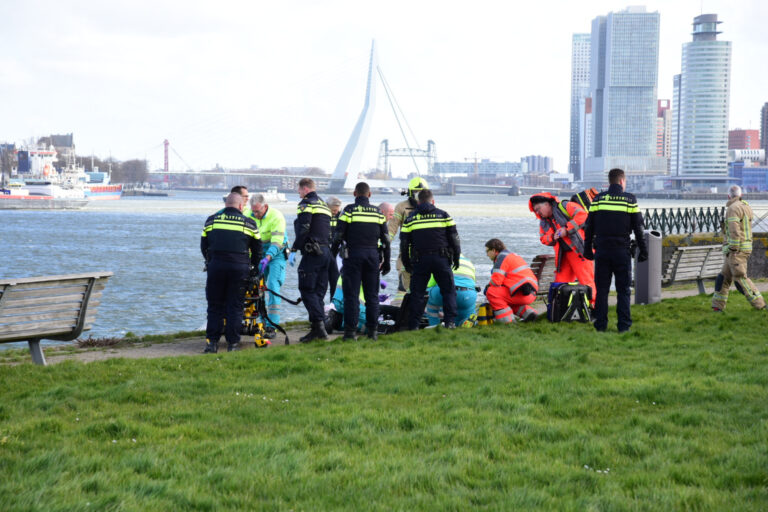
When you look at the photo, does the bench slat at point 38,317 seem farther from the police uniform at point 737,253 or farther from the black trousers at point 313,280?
the police uniform at point 737,253

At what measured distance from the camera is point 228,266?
7551mm

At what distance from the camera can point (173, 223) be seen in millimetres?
61688

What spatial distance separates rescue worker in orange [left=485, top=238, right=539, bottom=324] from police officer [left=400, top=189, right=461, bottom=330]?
0.50 m

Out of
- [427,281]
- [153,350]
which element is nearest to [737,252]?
[427,281]

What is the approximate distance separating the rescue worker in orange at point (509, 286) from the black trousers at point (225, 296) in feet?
8.02

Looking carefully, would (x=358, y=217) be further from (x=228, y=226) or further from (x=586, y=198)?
(x=586, y=198)

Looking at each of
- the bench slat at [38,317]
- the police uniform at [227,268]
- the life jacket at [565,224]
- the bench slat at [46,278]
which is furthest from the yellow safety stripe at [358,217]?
the bench slat at [38,317]

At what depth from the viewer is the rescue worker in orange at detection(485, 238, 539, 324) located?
8594mm

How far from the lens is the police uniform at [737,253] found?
9.30m

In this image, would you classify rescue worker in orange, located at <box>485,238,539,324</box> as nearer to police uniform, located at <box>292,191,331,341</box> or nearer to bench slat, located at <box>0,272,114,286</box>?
police uniform, located at <box>292,191,331,341</box>

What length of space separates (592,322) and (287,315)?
892 cm

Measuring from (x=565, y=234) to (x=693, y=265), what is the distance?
3.46 metres

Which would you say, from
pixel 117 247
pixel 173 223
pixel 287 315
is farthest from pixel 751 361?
pixel 173 223

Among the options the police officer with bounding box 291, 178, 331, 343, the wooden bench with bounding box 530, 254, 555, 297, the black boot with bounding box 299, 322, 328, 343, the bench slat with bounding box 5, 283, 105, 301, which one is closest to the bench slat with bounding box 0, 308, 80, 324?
the bench slat with bounding box 5, 283, 105, 301
